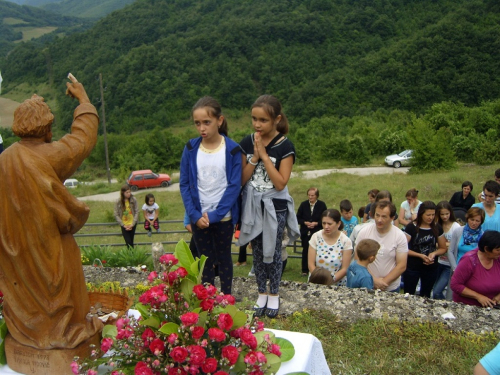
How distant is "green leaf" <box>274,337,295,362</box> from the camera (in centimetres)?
239

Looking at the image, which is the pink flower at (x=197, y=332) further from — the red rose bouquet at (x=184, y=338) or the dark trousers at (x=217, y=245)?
the dark trousers at (x=217, y=245)

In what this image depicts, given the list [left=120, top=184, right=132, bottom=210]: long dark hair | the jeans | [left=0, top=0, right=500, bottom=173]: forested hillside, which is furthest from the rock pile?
[left=0, top=0, right=500, bottom=173]: forested hillside

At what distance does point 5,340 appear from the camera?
2.42 meters

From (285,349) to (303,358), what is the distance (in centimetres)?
11

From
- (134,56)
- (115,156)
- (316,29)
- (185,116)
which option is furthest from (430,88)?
(134,56)

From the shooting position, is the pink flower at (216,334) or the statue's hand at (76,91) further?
the statue's hand at (76,91)

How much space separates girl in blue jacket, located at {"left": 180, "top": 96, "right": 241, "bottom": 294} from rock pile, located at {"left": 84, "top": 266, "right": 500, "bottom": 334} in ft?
2.30

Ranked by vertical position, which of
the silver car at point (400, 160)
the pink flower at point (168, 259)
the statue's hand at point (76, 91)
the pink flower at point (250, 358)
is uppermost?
the statue's hand at point (76, 91)

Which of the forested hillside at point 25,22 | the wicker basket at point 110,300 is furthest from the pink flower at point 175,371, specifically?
the forested hillside at point 25,22

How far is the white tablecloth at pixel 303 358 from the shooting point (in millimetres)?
2367

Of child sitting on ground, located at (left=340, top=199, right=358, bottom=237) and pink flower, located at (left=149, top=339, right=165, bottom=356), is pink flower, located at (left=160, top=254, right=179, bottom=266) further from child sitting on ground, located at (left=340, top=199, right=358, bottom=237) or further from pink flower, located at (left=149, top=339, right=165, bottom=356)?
child sitting on ground, located at (left=340, top=199, right=358, bottom=237)

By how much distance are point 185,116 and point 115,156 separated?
12.9 metres

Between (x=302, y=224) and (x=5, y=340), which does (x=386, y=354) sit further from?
(x=302, y=224)

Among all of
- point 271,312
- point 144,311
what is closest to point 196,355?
point 144,311
